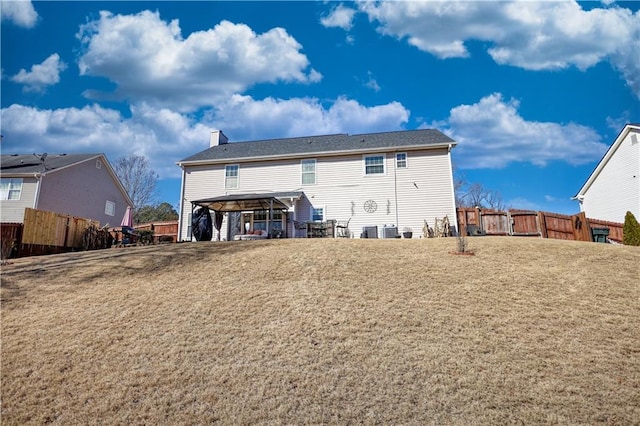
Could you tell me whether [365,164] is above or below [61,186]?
above

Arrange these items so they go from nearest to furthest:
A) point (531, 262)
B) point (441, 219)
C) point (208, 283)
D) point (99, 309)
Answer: point (99, 309) < point (208, 283) < point (531, 262) < point (441, 219)

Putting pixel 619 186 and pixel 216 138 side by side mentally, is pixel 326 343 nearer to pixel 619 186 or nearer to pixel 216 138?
pixel 216 138

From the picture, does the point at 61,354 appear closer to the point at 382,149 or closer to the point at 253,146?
the point at 382,149

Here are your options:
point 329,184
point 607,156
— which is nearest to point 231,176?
point 329,184

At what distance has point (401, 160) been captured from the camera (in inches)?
782

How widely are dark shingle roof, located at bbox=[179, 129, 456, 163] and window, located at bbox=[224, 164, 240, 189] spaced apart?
0.58m

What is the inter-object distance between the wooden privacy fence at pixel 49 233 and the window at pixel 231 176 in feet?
24.1

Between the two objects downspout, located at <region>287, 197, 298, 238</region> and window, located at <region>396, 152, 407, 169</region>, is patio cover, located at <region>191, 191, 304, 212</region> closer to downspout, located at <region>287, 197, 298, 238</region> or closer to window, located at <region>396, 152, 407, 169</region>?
downspout, located at <region>287, 197, 298, 238</region>

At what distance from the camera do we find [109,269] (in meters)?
10.5

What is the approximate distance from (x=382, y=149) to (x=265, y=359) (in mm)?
15960

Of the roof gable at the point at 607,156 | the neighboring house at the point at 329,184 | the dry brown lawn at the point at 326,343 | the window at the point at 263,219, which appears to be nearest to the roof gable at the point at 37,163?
the neighboring house at the point at 329,184

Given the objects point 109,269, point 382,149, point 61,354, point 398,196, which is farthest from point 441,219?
point 61,354

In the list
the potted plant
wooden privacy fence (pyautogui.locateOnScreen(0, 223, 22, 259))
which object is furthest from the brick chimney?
the potted plant

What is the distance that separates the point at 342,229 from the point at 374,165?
3887mm
